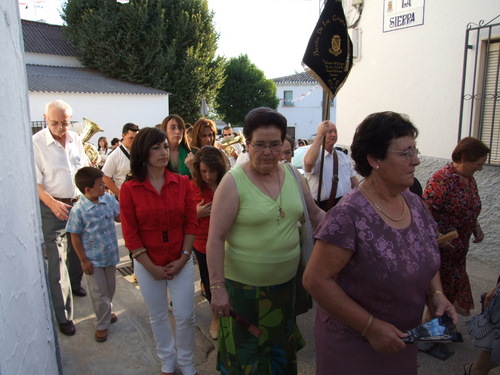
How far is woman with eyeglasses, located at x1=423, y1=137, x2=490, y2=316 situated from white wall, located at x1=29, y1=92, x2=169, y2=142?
23.8 m

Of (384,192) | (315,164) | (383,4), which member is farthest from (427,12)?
(384,192)

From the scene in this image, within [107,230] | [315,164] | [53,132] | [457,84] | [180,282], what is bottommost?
[180,282]

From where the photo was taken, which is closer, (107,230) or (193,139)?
(107,230)

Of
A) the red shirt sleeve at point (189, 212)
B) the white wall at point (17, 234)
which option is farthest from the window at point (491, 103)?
the white wall at point (17, 234)

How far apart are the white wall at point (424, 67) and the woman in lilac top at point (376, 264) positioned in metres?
4.52

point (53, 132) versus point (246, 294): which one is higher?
point (53, 132)

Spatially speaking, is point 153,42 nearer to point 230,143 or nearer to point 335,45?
point 230,143

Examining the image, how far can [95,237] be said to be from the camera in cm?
348

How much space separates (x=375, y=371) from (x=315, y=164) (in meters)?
2.49

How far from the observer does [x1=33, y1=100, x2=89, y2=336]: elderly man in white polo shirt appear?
11.6 feet

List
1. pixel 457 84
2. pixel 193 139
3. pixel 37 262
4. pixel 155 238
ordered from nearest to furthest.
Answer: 1. pixel 37 262
2. pixel 155 238
3. pixel 193 139
4. pixel 457 84

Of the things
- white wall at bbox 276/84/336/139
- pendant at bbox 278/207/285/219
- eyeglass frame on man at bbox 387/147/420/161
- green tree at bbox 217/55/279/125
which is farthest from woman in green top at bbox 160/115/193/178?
white wall at bbox 276/84/336/139

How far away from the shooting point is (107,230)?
3.57m

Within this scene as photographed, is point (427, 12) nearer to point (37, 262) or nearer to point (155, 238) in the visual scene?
point (155, 238)
